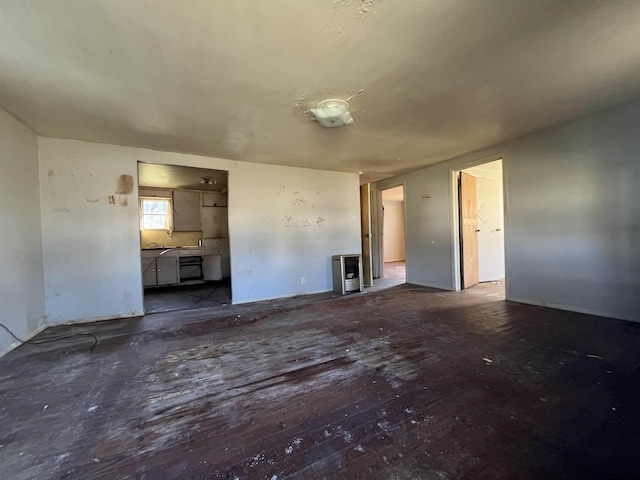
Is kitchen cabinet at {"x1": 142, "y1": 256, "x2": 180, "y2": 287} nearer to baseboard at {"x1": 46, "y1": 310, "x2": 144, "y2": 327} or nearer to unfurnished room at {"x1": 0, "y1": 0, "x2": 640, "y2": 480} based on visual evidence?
unfurnished room at {"x1": 0, "y1": 0, "x2": 640, "y2": 480}

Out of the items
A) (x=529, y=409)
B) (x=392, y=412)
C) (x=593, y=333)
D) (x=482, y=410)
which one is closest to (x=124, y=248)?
(x=392, y=412)

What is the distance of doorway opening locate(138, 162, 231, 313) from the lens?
5.64 meters

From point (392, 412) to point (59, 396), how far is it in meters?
2.28

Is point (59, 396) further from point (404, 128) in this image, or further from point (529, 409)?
point (404, 128)

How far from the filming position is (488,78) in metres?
2.21

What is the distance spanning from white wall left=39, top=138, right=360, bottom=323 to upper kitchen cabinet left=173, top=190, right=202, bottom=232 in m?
2.85

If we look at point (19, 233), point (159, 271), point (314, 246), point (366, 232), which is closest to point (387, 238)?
point (366, 232)

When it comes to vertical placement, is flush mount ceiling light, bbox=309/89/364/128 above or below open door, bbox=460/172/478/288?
above

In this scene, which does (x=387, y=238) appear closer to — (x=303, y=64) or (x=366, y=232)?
(x=366, y=232)

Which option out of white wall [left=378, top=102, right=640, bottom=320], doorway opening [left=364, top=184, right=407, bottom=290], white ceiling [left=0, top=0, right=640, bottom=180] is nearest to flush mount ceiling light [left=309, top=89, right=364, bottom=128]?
white ceiling [left=0, top=0, right=640, bottom=180]

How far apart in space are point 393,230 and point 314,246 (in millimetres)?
6633

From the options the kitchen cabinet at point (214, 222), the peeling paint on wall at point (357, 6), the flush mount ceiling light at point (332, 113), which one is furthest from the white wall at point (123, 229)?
the peeling paint on wall at point (357, 6)

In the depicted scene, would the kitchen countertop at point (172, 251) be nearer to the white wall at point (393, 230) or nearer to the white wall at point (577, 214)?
the white wall at point (577, 214)

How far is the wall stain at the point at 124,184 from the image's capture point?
3.67 m
